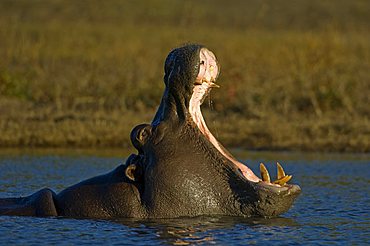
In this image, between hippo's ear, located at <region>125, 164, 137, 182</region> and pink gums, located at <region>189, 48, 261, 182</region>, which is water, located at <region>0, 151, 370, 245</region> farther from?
pink gums, located at <region>189, 48, 261, 182</region>

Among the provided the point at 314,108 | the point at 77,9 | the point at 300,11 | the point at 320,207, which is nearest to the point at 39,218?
the point at 320,207

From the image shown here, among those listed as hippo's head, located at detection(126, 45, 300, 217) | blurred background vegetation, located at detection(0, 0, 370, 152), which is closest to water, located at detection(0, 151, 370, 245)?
hippo's head, located at detection(126, 45, 300, 217)

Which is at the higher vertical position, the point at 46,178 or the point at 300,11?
the point at 300,11

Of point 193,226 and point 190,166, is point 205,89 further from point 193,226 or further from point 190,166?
point 193,226

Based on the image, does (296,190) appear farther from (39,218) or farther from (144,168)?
(39,218)

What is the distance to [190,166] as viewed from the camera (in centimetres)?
663

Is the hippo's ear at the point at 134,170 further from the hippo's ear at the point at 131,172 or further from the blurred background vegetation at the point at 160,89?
the blurred background vegetation at the point at 160,89

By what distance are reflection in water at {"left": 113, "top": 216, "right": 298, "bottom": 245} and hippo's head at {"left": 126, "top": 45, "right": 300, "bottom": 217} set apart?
5 cm

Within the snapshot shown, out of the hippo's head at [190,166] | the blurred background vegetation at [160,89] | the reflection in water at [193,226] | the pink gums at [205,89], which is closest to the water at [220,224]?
the reflection in water at [193,226]

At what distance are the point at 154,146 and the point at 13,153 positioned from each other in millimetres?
5146

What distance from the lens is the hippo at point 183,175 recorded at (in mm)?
6562

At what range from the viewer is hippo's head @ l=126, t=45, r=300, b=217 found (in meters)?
6.55

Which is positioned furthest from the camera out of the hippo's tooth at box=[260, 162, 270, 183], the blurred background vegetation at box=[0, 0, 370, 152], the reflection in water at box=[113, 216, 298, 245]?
the blurred background vegetation at box=[0, 0, 370, 152]

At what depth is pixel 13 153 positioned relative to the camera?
1145cm
